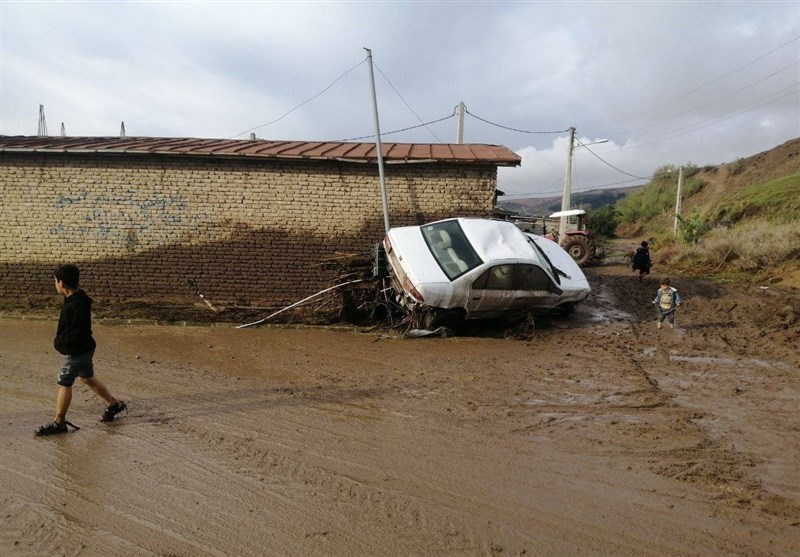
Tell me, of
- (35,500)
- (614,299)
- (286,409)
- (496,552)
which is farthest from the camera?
(614,299)

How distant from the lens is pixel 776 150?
3547 cm

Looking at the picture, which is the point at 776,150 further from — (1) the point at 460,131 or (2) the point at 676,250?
(1) the point at 460,131

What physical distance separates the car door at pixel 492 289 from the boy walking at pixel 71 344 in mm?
4868

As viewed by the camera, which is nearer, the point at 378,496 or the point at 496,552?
the point at 496,552

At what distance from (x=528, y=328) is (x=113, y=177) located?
308 inches

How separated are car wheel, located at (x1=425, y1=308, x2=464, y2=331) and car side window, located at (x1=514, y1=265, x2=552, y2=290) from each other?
0.98m

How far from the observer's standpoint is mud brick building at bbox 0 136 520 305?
9.48m

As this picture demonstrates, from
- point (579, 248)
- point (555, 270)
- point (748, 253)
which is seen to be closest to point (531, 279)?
point (555, 270)

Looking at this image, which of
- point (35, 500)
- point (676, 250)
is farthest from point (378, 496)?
point (676, 250)

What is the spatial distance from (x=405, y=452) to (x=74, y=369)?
9.06 ft

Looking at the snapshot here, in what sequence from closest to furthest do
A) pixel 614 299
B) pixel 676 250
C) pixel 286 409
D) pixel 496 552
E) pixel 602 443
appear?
pixel 496 552 < pixel 602 443 < pixel 286 409 < pixel 614 299 < pixel 676 250

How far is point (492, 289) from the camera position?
25.2 feet

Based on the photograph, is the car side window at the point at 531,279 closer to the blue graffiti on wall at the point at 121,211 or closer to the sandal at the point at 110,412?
the sandal at the point at 110,412

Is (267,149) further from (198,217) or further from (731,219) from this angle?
(731,219)
